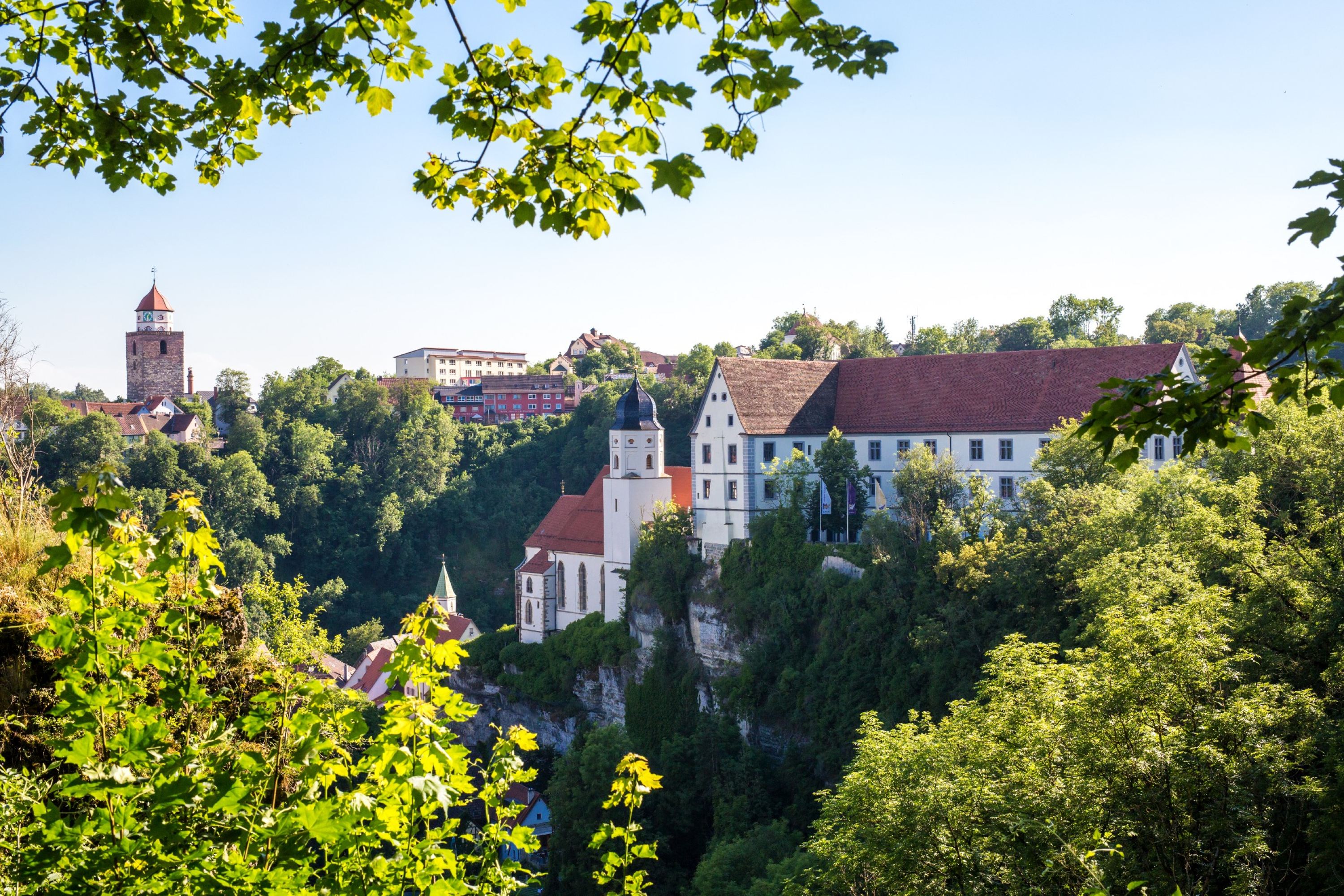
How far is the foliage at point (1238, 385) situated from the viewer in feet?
15.8

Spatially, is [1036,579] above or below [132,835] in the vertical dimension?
below

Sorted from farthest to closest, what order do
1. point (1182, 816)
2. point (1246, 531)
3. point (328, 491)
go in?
point (328, 491) < point (1246, 531) < point (1182, 816)

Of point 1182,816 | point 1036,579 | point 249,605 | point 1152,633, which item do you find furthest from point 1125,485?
point 249,605

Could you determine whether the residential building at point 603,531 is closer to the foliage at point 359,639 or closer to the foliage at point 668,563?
the foliage at point 668,563

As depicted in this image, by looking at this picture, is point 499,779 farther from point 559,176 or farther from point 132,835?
point 559,176

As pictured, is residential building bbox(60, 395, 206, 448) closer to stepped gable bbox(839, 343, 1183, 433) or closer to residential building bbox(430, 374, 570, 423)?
residential building bbox(430, 374, 570, 423)

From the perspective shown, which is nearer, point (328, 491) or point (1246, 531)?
point (1246, 531)

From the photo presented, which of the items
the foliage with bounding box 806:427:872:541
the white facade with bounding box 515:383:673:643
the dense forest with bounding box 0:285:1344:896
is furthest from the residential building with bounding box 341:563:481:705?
the foliage with bounding box 806:427:872:541

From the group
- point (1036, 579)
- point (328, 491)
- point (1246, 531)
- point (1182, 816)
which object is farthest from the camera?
point (328, 491)

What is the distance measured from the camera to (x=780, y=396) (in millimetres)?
46656

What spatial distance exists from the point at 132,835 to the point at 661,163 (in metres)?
3.99

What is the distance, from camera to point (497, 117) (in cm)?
559

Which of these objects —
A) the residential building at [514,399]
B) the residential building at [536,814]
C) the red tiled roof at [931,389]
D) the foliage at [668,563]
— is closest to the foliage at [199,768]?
the red tiled roof at [931,389]

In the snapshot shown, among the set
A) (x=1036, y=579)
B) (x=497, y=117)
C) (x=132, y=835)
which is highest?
(x=497, y=117)
